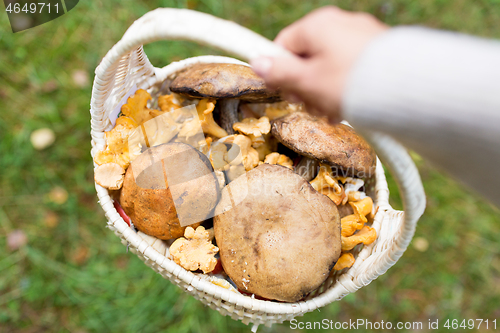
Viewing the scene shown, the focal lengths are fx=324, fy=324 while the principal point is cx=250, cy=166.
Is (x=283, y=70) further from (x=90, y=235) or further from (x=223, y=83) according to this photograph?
(x=90, y=235)

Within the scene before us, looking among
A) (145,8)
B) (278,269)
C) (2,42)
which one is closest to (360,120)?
(278,269)

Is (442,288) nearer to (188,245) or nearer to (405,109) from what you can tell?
(188,245)

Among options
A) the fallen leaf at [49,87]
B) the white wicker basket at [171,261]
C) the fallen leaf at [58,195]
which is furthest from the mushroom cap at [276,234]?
the fallen leaf at [49,87]

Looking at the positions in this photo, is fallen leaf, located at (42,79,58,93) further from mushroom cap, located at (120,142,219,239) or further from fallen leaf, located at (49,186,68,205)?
mushroom cap, located at (120,142,219,239)

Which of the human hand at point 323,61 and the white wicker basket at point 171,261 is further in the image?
the white wicker basket at point 171,261

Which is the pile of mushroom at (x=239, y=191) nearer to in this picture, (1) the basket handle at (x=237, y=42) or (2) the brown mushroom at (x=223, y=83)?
(2) the brown mushroom at (x=223, y=83)

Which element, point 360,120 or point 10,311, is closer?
point 360,120

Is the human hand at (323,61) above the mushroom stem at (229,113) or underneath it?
above
